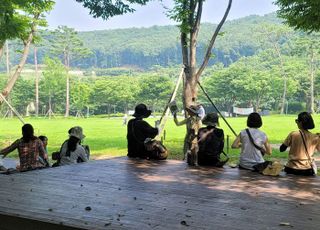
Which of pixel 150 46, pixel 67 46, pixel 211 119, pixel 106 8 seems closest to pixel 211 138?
pixel 211 119

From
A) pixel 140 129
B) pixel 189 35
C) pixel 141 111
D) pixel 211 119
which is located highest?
pixel 189 35

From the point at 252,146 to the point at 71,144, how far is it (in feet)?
9.50

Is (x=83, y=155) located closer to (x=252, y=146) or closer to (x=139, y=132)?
(x=139, y=132)

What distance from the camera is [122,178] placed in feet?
19.5

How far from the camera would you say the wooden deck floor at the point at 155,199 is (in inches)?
146

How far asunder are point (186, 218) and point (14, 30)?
33.7 feet

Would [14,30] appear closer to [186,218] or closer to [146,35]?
[186,218]

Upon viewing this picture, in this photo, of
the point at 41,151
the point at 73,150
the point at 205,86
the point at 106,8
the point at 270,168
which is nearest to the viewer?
the point at 270,168

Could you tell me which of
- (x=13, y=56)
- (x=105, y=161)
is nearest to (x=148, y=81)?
(x=105, y=161)

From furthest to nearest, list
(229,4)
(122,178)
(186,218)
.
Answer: (229,4)
(122,178)
(186,218)

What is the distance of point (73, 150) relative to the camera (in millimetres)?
7352

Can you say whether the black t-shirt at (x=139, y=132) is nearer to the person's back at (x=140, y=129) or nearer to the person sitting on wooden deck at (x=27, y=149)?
the person's back at (x=140, y=129)

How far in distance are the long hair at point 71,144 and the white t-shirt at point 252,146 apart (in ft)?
8.57

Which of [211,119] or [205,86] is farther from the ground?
[205,86]
